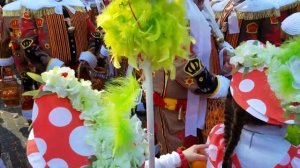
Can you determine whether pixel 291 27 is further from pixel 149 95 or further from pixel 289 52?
pixel 149 95

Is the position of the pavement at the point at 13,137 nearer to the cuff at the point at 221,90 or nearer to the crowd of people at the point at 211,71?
the crowd of people at the point at 211,71

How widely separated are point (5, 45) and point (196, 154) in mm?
3098

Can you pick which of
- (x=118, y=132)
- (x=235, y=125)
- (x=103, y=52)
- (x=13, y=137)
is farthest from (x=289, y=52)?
(x=13, y=137)

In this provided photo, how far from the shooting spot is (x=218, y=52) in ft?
8.51

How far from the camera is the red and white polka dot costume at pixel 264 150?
1.69 m

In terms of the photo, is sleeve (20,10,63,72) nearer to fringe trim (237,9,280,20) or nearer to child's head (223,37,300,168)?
fringe trim (237,9,280,20)

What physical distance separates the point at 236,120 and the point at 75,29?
7.28ft

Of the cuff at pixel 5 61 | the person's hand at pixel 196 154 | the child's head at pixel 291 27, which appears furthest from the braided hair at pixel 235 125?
the cuff at pixel 5 61

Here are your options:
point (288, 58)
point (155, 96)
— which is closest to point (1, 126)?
point (155, 96)

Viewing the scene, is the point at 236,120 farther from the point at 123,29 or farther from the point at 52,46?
the point at 52,46

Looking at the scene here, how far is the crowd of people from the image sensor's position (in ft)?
5.41

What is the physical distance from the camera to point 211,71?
247 centimetres

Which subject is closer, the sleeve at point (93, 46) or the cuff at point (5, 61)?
the sleeve at point (93, 46)

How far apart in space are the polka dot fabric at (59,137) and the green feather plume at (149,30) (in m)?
0.29
